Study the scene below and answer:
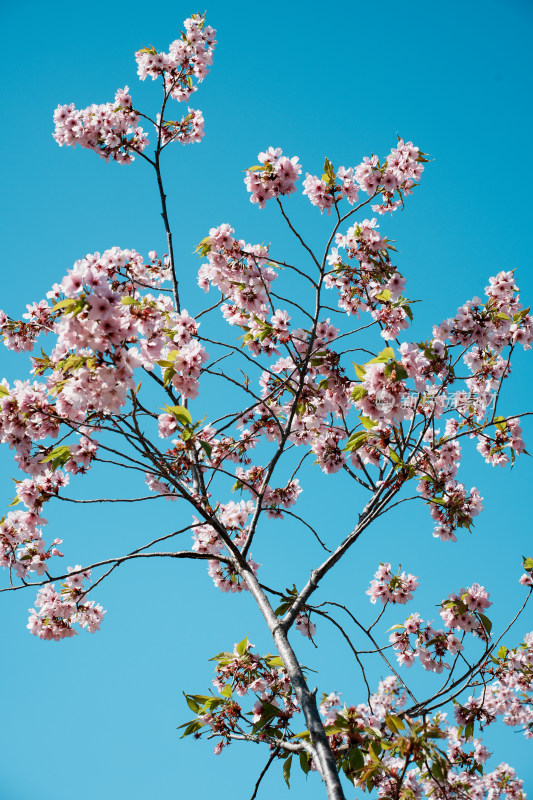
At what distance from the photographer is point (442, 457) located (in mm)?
5371

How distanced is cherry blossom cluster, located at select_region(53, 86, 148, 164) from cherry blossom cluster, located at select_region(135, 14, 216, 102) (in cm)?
50

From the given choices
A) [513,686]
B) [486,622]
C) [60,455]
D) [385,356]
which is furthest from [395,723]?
[513,686]

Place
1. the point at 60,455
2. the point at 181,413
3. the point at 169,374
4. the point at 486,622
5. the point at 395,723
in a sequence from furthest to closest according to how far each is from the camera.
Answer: the point at 486,622 → the point at 60,455 → the point at 169,374 → the point at 181,413 → the point at 395,723

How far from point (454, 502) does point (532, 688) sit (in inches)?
123

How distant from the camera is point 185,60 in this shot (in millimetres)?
6711

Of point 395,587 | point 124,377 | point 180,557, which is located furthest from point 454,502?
point 124,377

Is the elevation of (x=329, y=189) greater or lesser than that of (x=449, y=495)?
greater

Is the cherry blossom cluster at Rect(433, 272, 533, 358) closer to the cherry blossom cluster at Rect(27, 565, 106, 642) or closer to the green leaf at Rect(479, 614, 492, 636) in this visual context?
the green leaf at Rect(479, 614, 492, 636)

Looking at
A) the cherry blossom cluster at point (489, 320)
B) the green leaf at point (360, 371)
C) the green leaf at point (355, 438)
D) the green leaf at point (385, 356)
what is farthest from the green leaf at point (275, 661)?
the cherry blossom cluster at point (489, 320)

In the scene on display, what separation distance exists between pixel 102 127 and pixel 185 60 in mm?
1356

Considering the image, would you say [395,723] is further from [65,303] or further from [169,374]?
[65,303]

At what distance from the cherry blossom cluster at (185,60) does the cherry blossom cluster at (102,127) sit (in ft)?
1.65

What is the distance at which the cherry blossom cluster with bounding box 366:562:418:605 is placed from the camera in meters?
5.20

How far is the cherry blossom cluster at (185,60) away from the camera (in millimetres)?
6602
